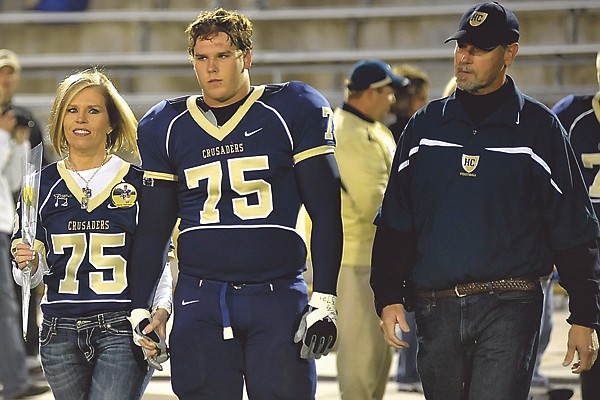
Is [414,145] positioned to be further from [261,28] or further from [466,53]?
[261,28]

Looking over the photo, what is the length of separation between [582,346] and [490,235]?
51 centimetres

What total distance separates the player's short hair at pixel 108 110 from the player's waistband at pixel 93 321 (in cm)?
63

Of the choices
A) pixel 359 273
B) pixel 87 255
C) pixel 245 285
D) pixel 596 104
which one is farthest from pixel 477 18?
pixel 359 273

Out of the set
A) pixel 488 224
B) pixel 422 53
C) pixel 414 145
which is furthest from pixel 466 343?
pixel 422 53

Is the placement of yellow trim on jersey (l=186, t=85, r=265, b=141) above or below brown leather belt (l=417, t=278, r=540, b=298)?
above

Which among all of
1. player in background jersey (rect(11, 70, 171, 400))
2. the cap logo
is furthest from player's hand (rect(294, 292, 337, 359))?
the cap logo

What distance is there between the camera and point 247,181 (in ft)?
15.0

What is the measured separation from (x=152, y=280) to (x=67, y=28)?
10.7 metres

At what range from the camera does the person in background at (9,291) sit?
8.12m

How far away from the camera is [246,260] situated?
4543mm

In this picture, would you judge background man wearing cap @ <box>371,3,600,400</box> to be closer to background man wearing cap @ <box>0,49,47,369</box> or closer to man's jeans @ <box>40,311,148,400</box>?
man's jeans @ <box>40,311,148,400</box>

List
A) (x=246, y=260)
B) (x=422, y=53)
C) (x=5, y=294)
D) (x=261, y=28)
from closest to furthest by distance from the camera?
(x=246, y=260) < (x=5, y=294) < (x=422, y=53) < (x=261, y=28)

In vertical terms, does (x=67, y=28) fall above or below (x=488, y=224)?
above

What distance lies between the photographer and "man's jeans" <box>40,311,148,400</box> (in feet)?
15.8
